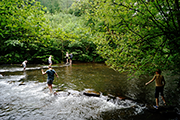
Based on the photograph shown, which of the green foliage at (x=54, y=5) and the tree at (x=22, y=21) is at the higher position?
the green foliage at (x=54, y=5)

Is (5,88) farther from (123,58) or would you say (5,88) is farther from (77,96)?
(123,58)

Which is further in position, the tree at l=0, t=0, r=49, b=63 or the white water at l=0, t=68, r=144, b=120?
the tree at l=0, t=0, r=49, b=63

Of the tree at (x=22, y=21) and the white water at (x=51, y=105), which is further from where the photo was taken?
the tree at (x=22, y=21)

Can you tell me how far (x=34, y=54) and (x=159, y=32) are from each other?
22.5 meters

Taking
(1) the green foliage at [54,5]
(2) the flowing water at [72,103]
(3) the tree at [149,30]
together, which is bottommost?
(2) the flowing water at [72,103]

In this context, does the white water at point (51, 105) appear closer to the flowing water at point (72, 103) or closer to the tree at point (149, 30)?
the flowing water at point (72, 103)

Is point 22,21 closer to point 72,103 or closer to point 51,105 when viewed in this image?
point 51,105

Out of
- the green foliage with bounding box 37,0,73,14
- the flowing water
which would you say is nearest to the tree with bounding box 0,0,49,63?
the flowing water

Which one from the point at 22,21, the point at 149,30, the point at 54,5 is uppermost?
the point at 54,5

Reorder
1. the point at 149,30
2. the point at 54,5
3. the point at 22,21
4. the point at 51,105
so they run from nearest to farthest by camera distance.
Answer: the point at 149,30 < the point at 51,105 < the point at 22,21 < the point at 54,5

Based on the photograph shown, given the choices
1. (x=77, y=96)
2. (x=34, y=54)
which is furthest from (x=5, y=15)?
(x=34, y=54)

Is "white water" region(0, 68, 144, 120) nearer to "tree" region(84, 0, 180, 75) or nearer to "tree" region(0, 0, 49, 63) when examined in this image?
"tree" region(0, 0, 49, 63)

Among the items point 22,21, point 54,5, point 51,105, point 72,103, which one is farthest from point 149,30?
point 54,5

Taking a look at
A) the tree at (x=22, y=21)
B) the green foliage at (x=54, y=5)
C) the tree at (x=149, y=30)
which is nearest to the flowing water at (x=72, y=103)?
the tree at (x=149, y=30)
